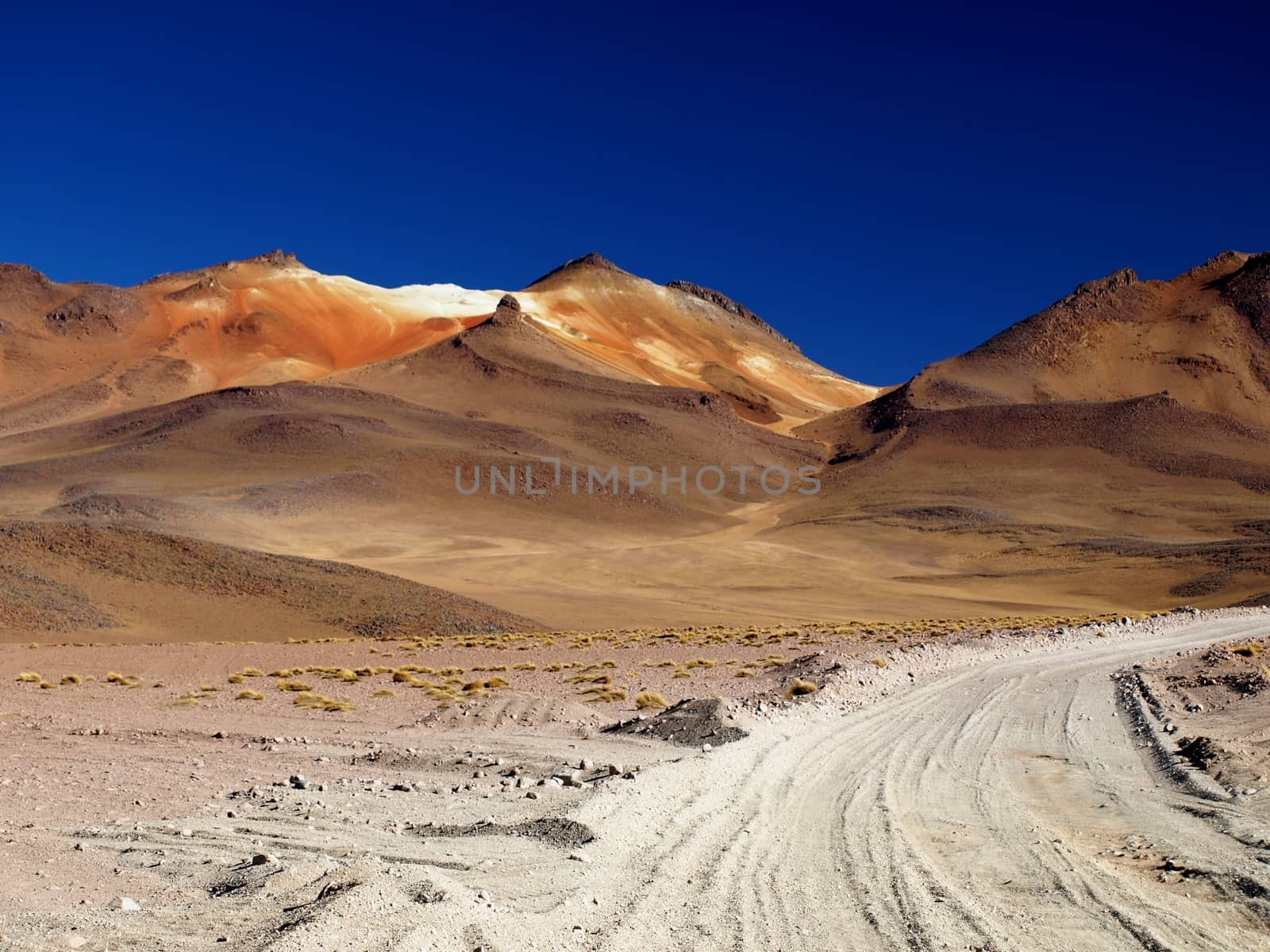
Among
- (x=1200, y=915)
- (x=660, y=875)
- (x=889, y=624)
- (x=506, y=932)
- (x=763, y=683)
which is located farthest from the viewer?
(x=889, y=624)

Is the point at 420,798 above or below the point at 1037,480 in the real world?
below

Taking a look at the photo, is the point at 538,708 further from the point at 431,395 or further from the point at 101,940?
the point at 431,395

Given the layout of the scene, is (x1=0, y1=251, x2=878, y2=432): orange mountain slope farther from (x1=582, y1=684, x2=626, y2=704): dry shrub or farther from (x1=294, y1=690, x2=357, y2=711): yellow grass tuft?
(x1=582, y1=684, x2=626, y2=704): dry shrub

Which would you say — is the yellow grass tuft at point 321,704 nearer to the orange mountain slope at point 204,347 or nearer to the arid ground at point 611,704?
the arid ground at point 611,704

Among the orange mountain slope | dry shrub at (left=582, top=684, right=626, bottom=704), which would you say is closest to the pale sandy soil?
dry shrub at (left=582, top=684, right=626, bottom=704)

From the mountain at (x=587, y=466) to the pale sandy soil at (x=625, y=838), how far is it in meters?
24.0

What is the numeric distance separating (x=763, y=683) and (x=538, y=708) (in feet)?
17.8

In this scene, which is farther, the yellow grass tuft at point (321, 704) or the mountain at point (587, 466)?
the mountain at point (587, 466)

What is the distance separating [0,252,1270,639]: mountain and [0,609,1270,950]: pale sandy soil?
24.0 metres

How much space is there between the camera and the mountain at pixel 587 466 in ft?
162

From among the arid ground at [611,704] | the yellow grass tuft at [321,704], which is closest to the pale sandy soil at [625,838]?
the arid ground at [611,704]

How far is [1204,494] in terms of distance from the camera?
9938cm

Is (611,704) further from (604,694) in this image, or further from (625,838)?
(625,838)

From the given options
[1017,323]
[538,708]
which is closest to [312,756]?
[538,708]
